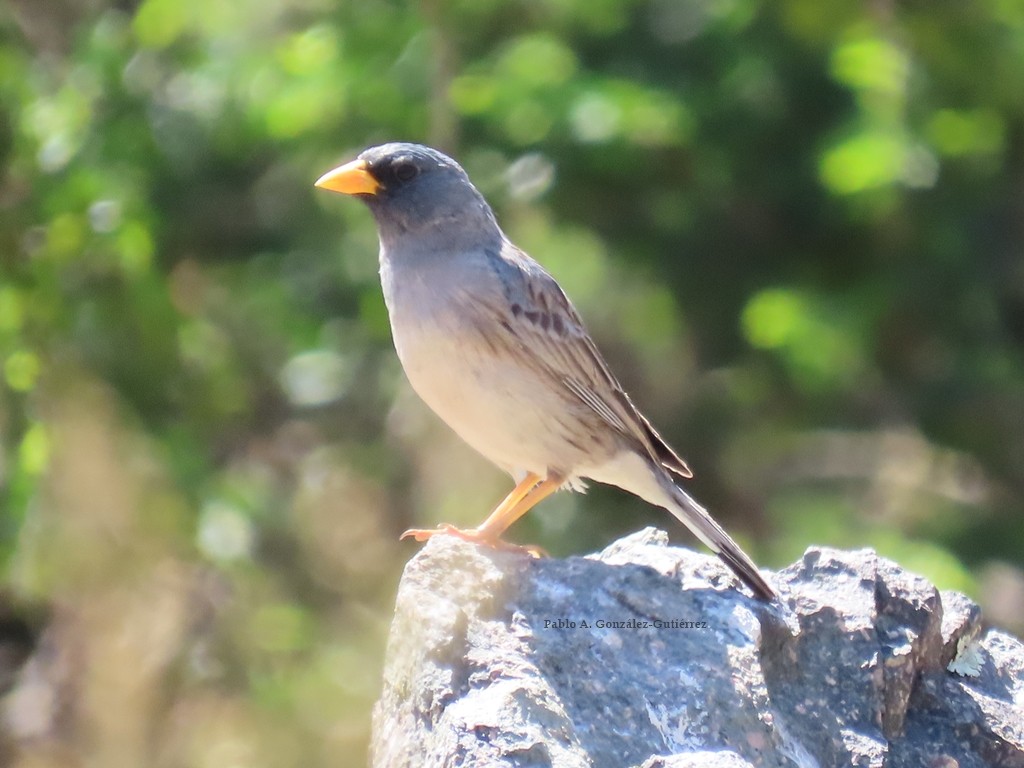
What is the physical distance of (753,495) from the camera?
9.31 meters

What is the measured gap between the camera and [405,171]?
557cm

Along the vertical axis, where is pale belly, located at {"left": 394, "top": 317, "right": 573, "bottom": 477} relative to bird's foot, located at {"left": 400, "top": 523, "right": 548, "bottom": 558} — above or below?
above

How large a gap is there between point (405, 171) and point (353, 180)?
211 millimetres

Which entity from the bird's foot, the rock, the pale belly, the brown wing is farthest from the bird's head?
the rock

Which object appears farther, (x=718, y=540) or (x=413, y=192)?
(x=413, y=192)

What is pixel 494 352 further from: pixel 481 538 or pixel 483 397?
pixel 481 538

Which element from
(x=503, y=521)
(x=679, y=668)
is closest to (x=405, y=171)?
(x=503, y=521)

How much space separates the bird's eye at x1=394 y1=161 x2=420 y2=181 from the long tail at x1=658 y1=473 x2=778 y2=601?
4.82 feet

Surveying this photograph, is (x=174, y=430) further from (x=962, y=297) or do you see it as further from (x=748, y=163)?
(x=962, y=297)

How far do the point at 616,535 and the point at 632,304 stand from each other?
151 cm

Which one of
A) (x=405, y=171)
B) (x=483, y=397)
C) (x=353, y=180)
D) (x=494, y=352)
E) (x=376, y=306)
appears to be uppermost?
(x=405, y=171)

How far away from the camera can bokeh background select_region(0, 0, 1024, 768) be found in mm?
7438

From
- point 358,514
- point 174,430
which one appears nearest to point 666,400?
point 358,514

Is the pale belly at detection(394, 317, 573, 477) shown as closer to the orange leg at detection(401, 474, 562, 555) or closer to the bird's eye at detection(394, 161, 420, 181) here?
the orange leg at detection(401, 474, 562, 555)
